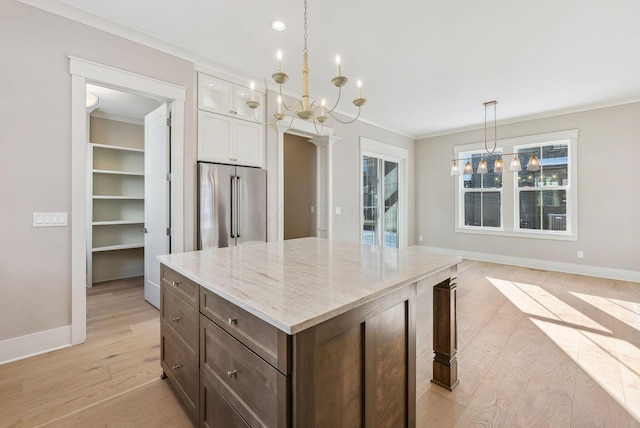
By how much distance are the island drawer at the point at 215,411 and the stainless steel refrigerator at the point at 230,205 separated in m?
2.00

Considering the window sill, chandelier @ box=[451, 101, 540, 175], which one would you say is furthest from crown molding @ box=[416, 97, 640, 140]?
the window sill

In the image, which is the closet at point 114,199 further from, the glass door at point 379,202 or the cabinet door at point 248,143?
the glass door at point 379,202

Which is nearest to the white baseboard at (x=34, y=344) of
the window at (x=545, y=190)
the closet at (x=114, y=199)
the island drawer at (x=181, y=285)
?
the island drawer at (x=181, y=285)

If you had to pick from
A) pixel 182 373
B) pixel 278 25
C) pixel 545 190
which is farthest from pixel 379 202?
pixel 182 373

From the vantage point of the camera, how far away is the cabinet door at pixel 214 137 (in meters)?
3.20

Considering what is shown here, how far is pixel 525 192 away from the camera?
5.44 metres

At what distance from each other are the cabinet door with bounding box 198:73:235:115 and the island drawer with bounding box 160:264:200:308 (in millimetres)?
2134

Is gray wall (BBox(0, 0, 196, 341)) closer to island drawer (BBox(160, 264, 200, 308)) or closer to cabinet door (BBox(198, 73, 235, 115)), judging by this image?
cabinet door (BBox(198, 73, 235, 115))

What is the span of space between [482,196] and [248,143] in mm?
5059

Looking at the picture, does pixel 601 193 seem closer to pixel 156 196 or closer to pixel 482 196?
pixel 482 196

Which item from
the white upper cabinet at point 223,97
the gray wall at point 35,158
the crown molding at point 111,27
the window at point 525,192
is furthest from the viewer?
the window at point 525,192

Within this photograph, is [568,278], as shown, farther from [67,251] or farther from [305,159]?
[67,251]

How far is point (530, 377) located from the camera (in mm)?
1988

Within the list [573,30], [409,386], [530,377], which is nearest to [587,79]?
[573,30]
